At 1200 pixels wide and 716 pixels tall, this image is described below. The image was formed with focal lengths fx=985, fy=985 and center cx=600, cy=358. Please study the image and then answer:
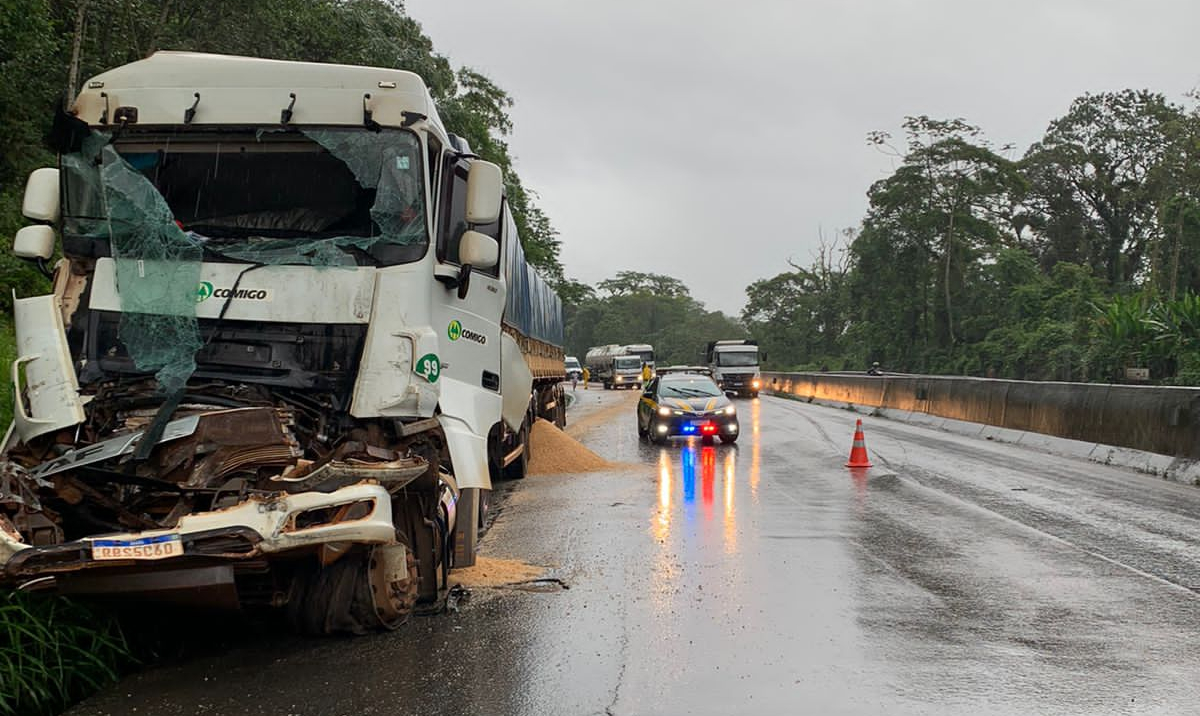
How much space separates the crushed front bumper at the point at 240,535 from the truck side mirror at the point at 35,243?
2666mm

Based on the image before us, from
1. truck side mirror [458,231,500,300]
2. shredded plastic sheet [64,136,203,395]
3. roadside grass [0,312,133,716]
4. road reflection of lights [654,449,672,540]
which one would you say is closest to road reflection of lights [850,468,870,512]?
road reflection of lights [654,449,672,540]

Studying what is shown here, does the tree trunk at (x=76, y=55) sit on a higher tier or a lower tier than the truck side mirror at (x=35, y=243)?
higher

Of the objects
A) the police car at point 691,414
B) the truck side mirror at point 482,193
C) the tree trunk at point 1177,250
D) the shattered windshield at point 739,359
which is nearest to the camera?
the truck side mirror at point 482,193

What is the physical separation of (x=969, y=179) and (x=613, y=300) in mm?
92102

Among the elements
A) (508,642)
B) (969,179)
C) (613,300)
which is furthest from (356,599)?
(613,300)

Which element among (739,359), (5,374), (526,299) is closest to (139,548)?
(5,374)

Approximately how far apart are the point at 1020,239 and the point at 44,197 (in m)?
64.5

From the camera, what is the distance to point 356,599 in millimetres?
6012

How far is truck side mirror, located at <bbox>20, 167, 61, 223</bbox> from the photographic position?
6617mm

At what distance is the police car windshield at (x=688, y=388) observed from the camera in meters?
20.8

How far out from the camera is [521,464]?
48.2 ft

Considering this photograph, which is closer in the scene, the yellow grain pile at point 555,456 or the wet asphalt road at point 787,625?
the wet asphalt road at point 787,625

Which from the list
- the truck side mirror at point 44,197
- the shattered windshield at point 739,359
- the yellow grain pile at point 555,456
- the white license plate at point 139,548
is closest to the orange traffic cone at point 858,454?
the yellow grain pile at point 555,456

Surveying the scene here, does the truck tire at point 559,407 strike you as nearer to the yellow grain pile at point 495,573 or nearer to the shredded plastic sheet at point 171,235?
the yellow grain pile at point 495,573
